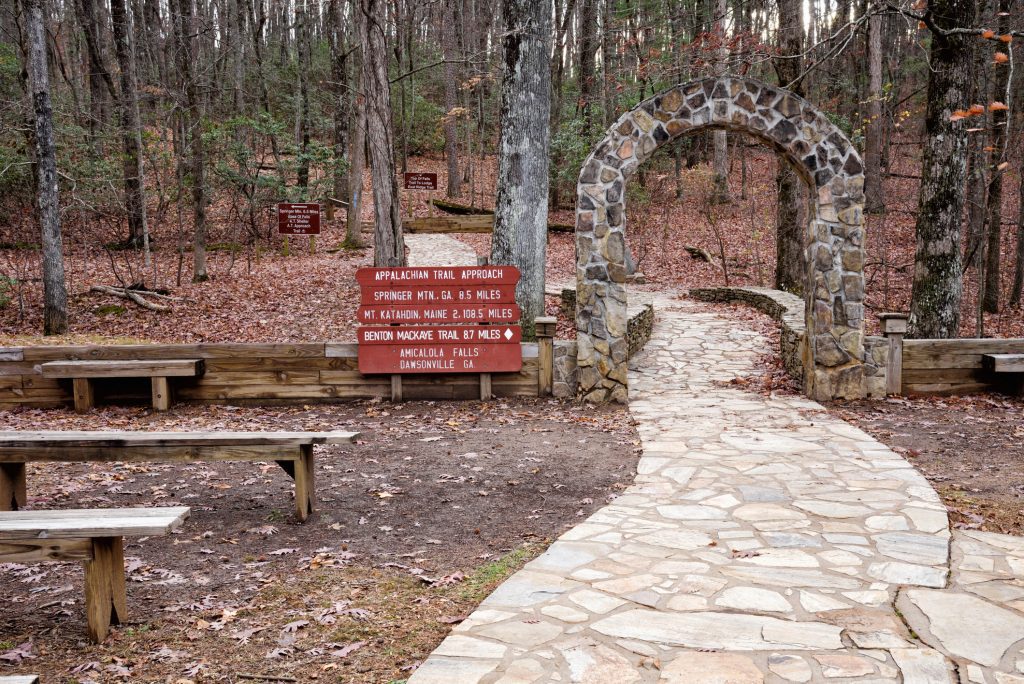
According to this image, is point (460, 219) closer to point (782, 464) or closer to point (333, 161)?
point (333, 161)

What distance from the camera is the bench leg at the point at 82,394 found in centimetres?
930

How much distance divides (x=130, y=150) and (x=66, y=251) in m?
3.14

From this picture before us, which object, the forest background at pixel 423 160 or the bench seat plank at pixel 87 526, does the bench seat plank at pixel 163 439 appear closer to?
the bench seat plank at pixel 87 526

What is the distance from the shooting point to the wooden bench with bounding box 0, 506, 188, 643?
365cm

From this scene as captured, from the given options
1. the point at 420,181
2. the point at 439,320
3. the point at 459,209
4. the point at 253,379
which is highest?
the point at 420,181

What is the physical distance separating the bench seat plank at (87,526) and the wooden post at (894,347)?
26.3 feet

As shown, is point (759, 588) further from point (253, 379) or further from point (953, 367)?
point (253, 379)

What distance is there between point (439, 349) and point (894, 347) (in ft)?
17.4

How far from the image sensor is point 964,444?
24.5 ft

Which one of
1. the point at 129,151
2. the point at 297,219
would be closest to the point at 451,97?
the point at 297,219

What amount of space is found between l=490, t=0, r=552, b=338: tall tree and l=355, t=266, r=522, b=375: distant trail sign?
6.39ft

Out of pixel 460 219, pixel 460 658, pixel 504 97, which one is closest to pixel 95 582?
pixel 460 658

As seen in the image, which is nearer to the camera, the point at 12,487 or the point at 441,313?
the point at 12,487

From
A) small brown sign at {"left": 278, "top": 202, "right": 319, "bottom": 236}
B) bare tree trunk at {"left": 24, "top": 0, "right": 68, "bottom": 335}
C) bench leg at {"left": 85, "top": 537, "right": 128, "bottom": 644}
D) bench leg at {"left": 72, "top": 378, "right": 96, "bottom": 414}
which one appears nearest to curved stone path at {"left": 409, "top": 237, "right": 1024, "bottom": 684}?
bench leg at {"left": 85, "top": 537, "right": 128, "bottom": 644}
